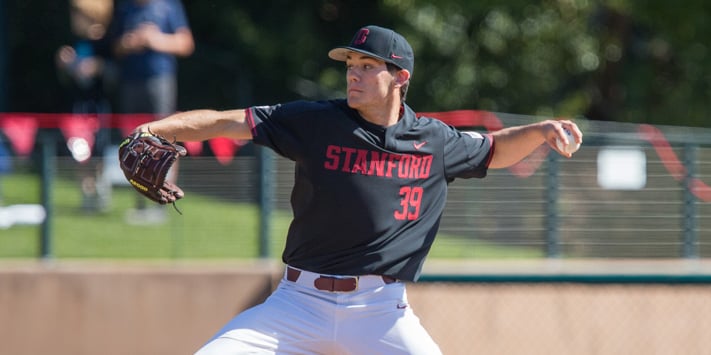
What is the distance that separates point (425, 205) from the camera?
554 centimetres

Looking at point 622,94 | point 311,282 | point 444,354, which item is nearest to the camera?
point 311,282

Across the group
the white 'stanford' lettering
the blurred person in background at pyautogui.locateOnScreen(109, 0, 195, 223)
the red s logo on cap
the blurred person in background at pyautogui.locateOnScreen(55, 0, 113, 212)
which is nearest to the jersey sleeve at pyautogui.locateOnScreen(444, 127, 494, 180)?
the white 'stanford' lettering

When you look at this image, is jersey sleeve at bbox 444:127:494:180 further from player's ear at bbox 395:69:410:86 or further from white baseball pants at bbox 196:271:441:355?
white baseball pants at bbox 196:271:441:355

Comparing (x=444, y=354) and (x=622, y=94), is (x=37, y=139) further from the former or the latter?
(x=622, y=94)

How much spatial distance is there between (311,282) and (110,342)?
3697mm

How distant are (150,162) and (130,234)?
14.7 ft

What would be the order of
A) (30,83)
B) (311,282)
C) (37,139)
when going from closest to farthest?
1. (311,282)
2. (37,139)
3. (30,83)

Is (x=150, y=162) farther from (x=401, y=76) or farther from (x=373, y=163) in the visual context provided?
(x=401, y=76)

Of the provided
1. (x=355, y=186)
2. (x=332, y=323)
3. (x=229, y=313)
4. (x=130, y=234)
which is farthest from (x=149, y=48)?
(x=332, y=323)

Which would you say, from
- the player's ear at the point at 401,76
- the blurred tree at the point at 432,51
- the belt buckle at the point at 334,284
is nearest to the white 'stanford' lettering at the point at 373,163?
the player's ear at the point at 401,76

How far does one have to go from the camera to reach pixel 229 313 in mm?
8547

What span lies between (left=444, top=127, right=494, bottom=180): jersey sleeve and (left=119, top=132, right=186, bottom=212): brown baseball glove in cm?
131

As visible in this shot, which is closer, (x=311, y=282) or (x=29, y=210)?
(x=311, y=282)

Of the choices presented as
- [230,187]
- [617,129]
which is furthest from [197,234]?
[617,129]
